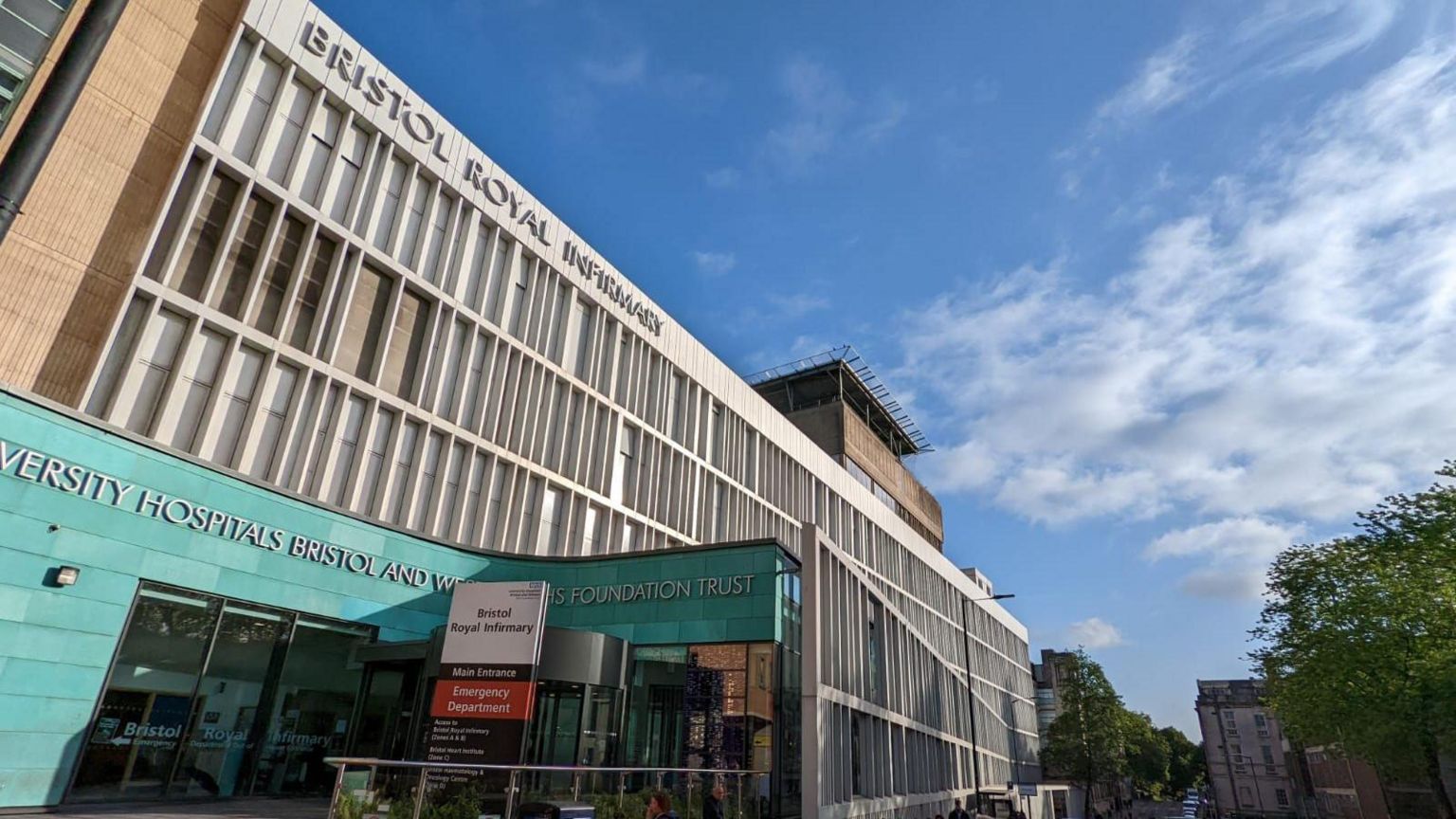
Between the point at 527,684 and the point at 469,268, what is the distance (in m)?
19.6

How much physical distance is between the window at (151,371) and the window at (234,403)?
52.1 inches

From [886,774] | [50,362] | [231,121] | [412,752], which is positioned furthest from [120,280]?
[886,774]

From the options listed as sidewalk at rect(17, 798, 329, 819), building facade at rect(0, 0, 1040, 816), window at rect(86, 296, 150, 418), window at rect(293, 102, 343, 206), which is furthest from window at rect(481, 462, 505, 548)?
window at rect(86, 296, 150, 418)

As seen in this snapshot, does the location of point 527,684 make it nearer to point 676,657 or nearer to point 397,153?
point 676,657

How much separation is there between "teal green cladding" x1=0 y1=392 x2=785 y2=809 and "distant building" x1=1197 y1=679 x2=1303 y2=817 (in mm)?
90044

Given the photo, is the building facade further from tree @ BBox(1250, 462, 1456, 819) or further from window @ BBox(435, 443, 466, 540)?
tree @ BBox(1250, 462, 1456, 819)

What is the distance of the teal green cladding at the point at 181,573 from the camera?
46.1 ft

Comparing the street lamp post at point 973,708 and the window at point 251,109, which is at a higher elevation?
the window at point 251,109

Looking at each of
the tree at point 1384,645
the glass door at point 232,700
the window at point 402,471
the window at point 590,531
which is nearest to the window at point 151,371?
the glass door at point 232,700

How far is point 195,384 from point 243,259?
12.9ft

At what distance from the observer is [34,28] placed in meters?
17.2

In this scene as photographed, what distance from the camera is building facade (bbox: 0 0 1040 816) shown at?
15391mm

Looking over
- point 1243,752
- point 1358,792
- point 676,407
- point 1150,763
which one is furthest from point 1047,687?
point 676,407

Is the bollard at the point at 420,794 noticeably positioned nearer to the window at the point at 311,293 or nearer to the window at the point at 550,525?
the window at the point at 311,293
